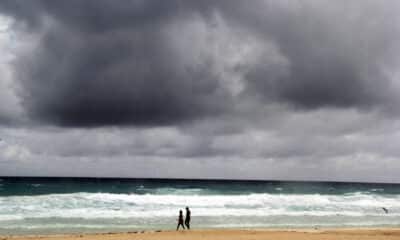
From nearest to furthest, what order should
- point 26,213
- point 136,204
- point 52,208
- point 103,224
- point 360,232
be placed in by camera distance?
point 360,232, point 103,224, point 26,213, point 52,208, point 136,204

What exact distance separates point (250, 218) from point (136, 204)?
1401 centimetres

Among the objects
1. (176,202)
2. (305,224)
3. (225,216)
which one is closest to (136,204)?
(176,202)

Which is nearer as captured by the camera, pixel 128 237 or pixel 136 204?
pixel 128 237

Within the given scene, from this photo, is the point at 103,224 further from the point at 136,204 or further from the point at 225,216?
the point at 136,204

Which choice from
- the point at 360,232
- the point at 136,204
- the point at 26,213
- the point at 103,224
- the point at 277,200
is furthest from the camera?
the point at 277,200

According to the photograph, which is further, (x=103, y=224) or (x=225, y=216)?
(x=225, y=216)

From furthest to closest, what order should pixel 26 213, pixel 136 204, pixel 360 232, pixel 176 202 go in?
pixel 176 202, pixel 136 204, pixel 26 213, pixel 360 232

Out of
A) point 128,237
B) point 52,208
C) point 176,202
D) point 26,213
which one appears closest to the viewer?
point 128,237

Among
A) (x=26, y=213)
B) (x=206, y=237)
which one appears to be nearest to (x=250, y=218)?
(x=206, y=237)

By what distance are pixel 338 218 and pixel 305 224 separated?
587cm

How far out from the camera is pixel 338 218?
124 feet

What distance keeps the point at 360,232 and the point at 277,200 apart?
94.4ft

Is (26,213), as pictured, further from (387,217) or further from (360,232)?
(387,217)

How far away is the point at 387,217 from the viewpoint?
4066cm
